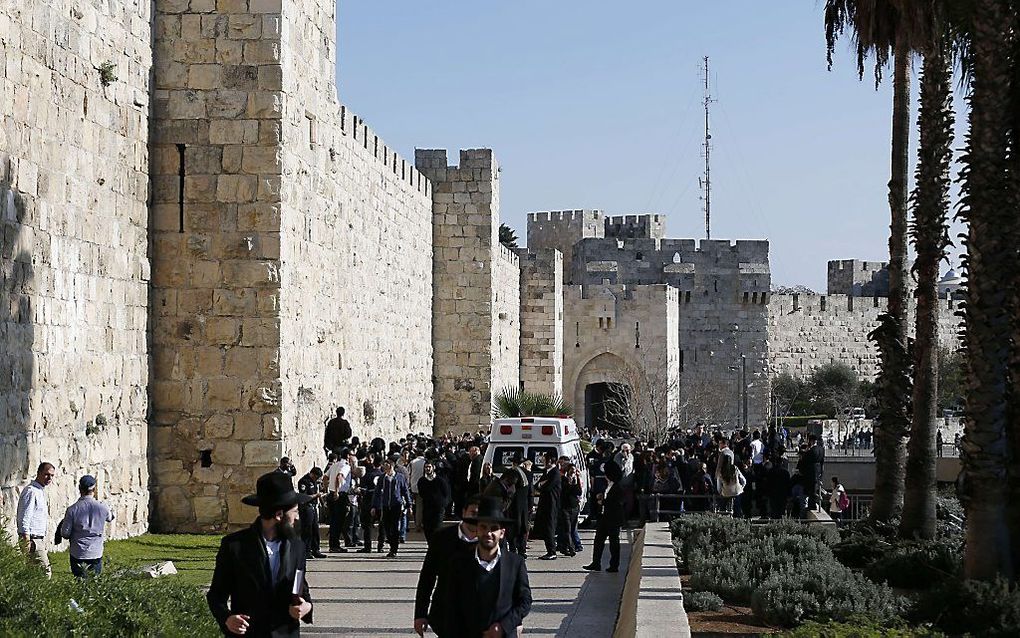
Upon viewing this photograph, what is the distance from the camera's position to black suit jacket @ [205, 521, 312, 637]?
16.9ft

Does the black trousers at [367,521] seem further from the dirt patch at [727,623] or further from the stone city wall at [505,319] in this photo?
the stone city wall at [505,319]

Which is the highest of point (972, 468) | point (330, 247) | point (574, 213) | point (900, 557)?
point (574, 213)

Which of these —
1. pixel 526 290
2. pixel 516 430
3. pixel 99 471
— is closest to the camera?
pixel 99 471

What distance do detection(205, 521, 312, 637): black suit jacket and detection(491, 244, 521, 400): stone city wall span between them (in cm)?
2302

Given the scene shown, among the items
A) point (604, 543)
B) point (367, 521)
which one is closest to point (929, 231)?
point (604, 543)

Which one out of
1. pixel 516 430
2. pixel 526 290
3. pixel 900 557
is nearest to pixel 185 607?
pixel 900 557

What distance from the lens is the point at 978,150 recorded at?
9.92m

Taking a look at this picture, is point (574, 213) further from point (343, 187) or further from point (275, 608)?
point (275, 608)

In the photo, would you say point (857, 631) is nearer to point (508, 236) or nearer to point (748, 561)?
point (748, 561)

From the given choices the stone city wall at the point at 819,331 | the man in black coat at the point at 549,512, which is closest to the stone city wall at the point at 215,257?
the man in black coat at the point at 549,512

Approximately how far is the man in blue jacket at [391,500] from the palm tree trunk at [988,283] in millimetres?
6013

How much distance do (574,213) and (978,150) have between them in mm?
46583

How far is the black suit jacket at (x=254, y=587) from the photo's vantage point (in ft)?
16.9

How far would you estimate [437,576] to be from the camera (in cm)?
576
